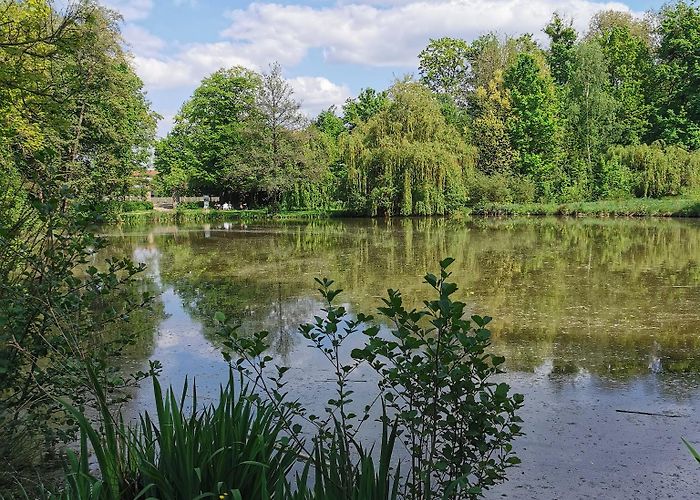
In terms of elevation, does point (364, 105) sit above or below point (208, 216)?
above

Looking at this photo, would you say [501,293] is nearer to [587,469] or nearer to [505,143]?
[587,469]

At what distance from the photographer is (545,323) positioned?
21.8 ft

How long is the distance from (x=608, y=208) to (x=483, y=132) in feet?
26.4

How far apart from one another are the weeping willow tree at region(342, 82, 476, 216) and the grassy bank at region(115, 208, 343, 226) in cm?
411

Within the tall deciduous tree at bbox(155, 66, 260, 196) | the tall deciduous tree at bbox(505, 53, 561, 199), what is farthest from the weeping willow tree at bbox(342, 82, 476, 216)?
the tall deciduous tree at bbox(155, 66, 260, 196)

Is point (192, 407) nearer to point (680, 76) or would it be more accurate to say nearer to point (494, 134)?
point (494, 134)

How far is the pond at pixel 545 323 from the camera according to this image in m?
3.40

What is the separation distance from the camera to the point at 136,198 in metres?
33.4

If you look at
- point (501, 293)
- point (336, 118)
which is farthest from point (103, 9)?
point (336, 118)

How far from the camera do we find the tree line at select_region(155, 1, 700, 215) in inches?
1040

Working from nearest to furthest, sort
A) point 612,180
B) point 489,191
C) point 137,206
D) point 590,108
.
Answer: point 489,191 → point 612,180 → point 590,108 → point 137,206

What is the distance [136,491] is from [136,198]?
110ft

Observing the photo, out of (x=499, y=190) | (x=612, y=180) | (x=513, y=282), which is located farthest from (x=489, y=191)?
(x=513, y=282)

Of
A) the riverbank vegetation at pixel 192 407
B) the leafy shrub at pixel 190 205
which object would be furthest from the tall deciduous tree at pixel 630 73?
the riverbank vegetation at pixel 192 407
